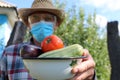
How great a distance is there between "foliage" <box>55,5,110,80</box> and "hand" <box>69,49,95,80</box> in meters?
13.6

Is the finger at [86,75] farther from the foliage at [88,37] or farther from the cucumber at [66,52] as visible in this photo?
the foliage at [88,37]

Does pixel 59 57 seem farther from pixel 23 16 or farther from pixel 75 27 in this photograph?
pixel 75 27

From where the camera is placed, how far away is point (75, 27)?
17.2m

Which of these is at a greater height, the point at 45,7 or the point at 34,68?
the point at 45,7

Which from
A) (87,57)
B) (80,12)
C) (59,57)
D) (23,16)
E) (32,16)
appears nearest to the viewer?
(59,57)

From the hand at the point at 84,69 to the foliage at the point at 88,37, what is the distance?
13649mm

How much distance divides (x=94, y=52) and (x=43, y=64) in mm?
14302

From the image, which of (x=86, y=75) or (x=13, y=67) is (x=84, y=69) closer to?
(x=86, y=75)

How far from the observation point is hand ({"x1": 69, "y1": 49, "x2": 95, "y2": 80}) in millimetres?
2155

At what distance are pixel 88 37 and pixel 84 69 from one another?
14.5 m

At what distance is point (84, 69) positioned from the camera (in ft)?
7.29

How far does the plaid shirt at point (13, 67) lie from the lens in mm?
3035

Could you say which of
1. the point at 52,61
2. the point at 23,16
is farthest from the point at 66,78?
the point at 23,16

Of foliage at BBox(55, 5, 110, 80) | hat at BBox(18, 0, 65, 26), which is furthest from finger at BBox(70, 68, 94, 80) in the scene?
foliage at BBox(55, 5, 110, 80)
